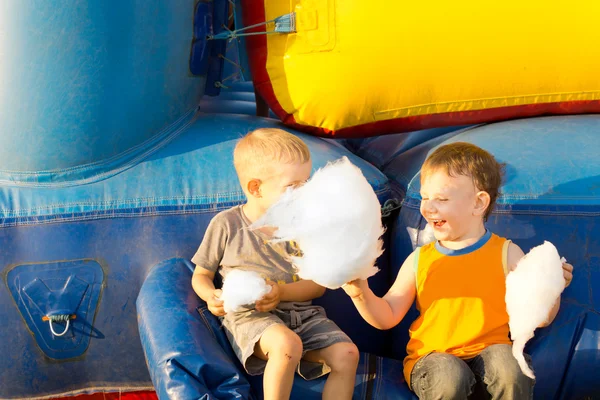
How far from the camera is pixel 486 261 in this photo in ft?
5.89

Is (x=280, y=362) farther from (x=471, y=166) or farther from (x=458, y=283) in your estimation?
(x=471, y=166)

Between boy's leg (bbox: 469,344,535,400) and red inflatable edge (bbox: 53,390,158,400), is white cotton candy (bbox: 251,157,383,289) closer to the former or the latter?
boy's leg (bbox: 469,344,535,400)

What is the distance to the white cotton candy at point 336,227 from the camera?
1387mm

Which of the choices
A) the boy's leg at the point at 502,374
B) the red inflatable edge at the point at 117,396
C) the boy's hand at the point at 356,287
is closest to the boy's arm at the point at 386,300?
the boy's hand at the point at 356,287

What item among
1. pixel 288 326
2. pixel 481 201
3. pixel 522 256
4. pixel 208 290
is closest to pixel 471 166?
pixel 481 201

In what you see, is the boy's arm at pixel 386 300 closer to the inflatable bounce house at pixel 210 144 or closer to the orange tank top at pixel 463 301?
the orange tank top at pixel 463 301

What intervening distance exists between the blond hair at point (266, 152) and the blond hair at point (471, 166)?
308mm

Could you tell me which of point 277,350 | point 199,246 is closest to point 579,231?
point 277,350

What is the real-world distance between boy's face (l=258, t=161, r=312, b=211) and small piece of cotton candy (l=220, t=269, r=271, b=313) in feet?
0.71

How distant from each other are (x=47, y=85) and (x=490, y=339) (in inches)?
51.3

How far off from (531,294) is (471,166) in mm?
334

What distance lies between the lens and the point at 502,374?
5.46 ft

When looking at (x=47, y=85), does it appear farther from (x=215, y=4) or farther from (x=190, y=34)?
(x=215, y=4)

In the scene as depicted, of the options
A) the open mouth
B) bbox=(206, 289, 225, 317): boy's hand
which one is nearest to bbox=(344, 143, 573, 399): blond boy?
the open mouth
